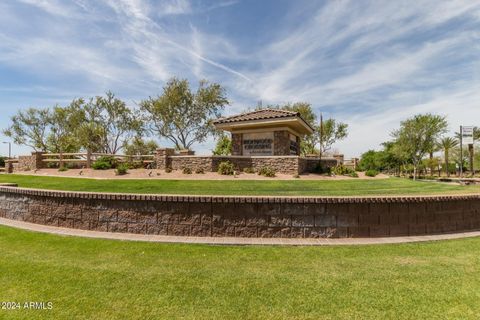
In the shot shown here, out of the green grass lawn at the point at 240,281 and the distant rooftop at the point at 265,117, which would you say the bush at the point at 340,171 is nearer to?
the distant rooftop at the point at 265,117

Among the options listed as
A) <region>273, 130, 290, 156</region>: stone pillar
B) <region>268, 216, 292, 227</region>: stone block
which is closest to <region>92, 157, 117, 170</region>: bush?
<region>273, 130, 290, 156</region>: stone pillar

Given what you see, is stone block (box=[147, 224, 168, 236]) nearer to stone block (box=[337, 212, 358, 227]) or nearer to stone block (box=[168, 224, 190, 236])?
stone block (box=[168, 224, 190, 236])

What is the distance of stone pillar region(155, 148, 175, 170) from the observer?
18.0 metres

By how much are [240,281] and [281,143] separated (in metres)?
15.2

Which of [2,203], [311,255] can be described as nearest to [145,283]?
[311,255]

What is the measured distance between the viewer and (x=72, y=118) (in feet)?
141

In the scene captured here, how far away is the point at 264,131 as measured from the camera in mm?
19406

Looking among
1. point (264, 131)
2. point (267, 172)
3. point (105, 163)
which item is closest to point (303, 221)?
point (267, 172)

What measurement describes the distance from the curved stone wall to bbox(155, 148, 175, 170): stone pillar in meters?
10.8

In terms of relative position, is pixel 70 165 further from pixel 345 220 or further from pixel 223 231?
pixel 345 220

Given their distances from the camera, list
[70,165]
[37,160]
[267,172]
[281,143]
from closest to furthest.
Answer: [267,172] < [281,143] < [37,160] < [70,165]

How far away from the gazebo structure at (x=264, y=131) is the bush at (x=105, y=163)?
8.45 meters

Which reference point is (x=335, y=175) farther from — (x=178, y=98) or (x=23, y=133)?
(x=23, y=133)

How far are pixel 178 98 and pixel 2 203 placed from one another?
2868cm
